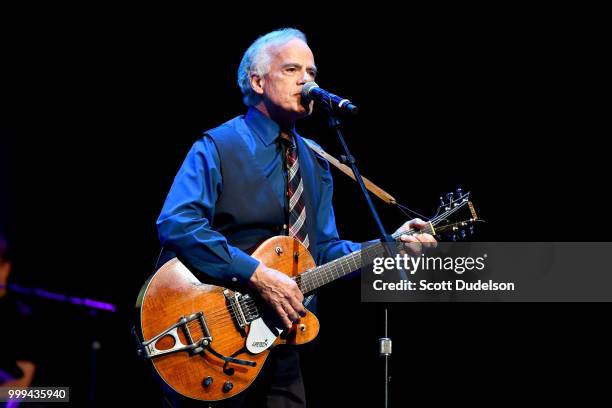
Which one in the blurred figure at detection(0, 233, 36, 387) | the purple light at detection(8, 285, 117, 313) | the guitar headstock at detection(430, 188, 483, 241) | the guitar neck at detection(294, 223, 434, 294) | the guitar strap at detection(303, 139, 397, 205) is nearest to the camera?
the guitar neck at detection(294, 223, 434, 294)

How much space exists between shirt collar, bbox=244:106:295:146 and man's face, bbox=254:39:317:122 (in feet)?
0.15

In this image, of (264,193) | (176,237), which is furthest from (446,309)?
(176,237)

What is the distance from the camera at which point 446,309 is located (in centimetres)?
429

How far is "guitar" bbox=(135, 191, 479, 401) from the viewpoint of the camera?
237cm

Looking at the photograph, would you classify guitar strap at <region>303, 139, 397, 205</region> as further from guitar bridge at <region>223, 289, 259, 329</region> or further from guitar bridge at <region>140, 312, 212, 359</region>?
guitar bridge at <region>140, 312, 212, 359</region>

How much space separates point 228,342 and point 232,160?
0.75m

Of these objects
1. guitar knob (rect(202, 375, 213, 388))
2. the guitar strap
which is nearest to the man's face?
the guitar strap

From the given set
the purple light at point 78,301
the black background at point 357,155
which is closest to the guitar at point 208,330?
the black background at point 357,155

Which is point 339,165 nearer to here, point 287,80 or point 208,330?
point 287,80

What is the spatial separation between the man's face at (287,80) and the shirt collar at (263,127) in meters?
0.05

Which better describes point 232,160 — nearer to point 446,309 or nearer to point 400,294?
point 400,294

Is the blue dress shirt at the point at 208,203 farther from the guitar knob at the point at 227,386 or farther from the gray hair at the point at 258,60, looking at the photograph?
the guitar knob at the point at 227,386

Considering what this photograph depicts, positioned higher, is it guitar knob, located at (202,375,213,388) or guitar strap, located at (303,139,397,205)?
guitar strap, located at (303,139,397,205)

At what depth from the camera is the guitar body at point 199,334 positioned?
2.37 m
